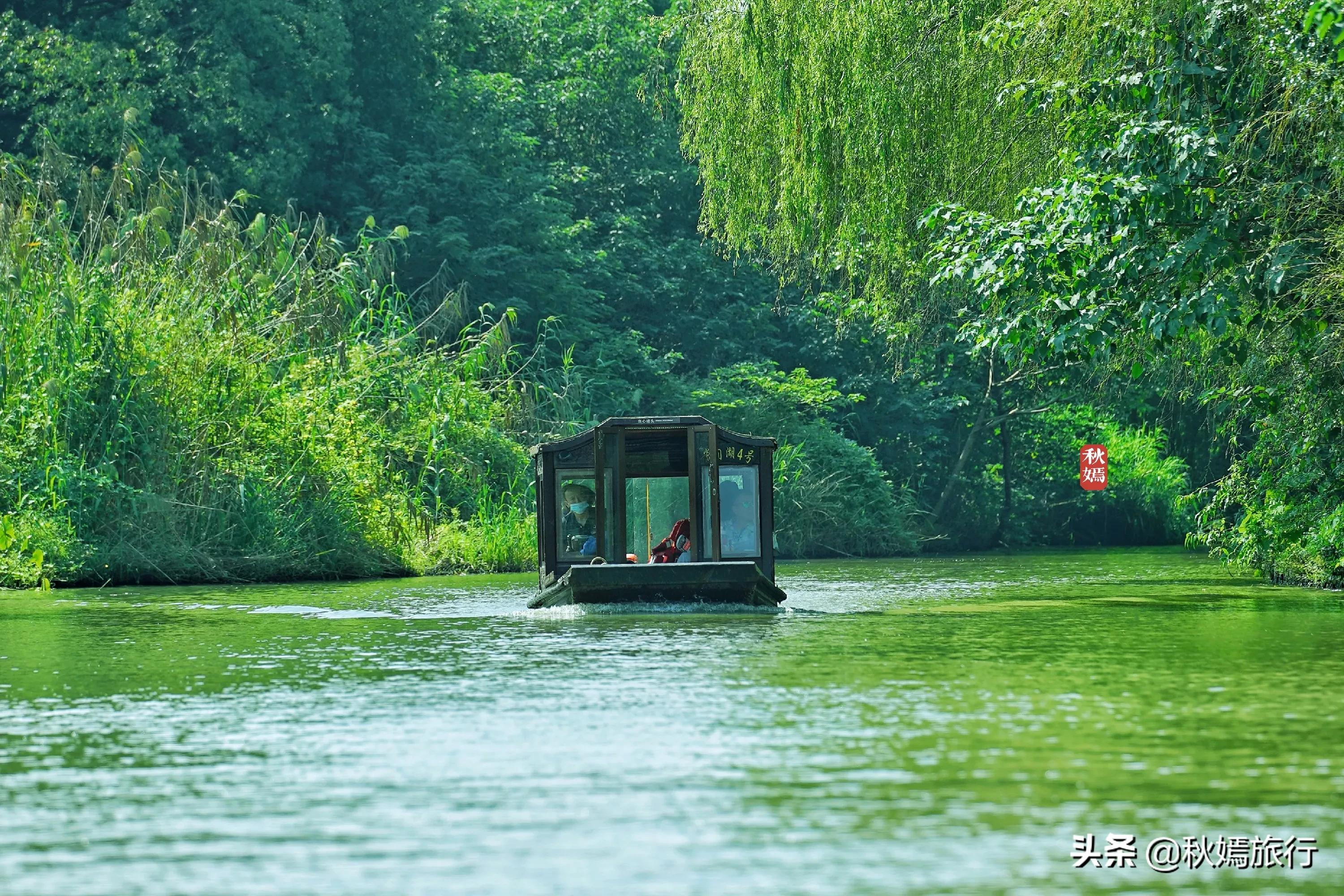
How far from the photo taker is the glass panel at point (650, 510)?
20.9 metres

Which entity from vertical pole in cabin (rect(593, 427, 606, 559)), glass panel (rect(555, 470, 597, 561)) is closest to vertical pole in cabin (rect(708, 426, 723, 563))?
vertical pole in cabin (rect(593, 427, 606, 559))

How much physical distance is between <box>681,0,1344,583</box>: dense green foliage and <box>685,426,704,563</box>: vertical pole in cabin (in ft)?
10.4

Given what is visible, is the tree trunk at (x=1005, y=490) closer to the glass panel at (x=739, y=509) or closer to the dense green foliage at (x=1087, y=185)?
the dense green foliage at (x=1087, y=185)

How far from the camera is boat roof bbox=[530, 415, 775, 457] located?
762 inches

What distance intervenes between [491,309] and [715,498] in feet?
47.9

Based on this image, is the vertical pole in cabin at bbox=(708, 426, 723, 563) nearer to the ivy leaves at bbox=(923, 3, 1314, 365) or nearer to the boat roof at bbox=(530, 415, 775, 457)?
the boat roof at bbox=(530, 415, 775, 457)

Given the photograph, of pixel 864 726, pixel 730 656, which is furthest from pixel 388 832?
pixel 730 656

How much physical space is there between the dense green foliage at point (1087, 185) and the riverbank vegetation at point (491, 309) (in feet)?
0.33

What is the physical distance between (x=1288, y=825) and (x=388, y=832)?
3.34 m

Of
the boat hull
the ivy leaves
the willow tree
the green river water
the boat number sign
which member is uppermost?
the willow tree

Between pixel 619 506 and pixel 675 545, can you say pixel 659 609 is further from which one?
pixel 619 506

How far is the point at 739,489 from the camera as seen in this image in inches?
786

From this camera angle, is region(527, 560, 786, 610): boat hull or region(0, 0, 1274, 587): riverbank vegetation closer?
region(527, 560, 786, 610): boat hull

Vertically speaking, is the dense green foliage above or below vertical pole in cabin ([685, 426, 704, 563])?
above
